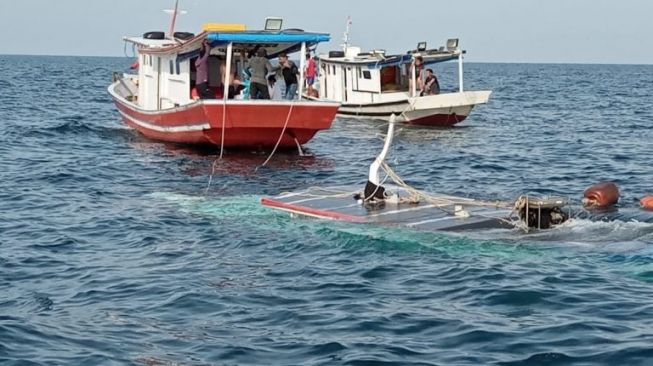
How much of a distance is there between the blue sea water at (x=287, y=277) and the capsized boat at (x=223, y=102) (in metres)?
1.38

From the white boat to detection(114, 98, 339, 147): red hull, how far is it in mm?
10180

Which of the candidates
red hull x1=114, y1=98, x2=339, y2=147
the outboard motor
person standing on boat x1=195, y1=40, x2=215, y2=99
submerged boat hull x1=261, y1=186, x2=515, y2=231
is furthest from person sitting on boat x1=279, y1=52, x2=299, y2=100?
the outboard motor

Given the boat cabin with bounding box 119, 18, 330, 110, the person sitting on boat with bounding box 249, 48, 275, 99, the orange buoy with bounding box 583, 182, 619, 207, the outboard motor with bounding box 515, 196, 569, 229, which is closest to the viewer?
the outboard motor with bounding box 515, 196, 569, 229

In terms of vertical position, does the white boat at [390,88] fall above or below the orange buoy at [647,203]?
above

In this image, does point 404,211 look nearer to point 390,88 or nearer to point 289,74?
point 289,74

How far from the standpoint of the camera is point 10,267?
513 inches

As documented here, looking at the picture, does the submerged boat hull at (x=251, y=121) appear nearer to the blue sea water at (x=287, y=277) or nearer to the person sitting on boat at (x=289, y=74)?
the blue sea water at (x=287, y=277)

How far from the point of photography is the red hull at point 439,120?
116 ft

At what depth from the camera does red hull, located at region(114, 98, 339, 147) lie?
24000 millimetres

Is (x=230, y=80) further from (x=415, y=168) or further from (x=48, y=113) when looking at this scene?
(x=48, y=113)

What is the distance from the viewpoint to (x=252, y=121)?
2414 cm

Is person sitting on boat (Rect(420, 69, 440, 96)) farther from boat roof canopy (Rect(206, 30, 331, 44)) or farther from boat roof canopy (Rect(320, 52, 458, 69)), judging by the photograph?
boat roof canopy (Rect(206, 30, 331, 44))

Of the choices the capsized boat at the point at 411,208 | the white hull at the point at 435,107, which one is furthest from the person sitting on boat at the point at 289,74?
the capsized boat at the point at 411,208

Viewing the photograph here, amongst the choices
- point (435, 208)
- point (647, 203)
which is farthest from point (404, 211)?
point (647, 203)
